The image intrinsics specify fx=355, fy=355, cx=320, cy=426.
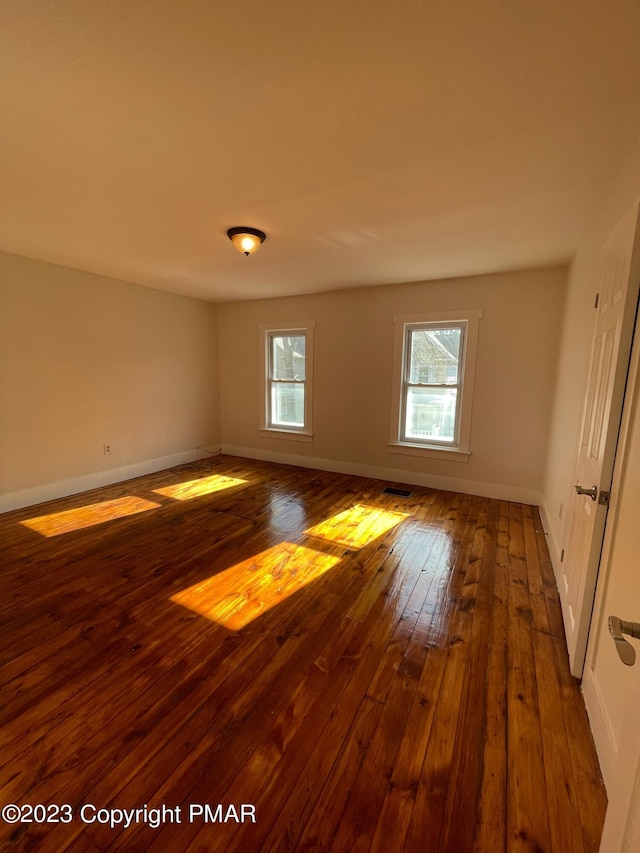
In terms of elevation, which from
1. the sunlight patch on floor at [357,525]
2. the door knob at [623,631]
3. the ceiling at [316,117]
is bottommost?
the sunlight patch on floor at [357,525]

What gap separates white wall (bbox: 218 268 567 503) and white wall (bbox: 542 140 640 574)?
30 cm

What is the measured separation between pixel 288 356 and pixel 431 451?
2.49 m

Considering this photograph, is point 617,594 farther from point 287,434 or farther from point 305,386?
point 287,434

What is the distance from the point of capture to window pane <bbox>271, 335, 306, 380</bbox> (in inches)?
206

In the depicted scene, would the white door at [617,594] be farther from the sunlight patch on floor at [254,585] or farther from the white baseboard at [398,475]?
the white baseboard at [398,475]

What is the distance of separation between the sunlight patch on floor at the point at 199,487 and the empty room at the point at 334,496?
8 cm

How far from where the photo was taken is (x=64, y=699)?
1497mm

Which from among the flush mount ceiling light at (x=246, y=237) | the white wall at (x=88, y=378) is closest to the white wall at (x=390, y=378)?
the white wall at (x=88, y=378)

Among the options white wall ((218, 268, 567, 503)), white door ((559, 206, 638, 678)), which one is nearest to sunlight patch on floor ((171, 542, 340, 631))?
white door ((559, 206, 638, 678))

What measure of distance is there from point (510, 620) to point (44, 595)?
2809mm

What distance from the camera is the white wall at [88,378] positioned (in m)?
3.49

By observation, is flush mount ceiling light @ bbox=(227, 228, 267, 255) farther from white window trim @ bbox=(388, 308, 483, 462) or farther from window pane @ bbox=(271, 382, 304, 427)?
window pane @ bbox=(271, 382, 304, 427)

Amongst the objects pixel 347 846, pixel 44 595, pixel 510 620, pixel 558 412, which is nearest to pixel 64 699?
pixel 44 595

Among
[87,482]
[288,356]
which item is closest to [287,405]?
[288,356]
